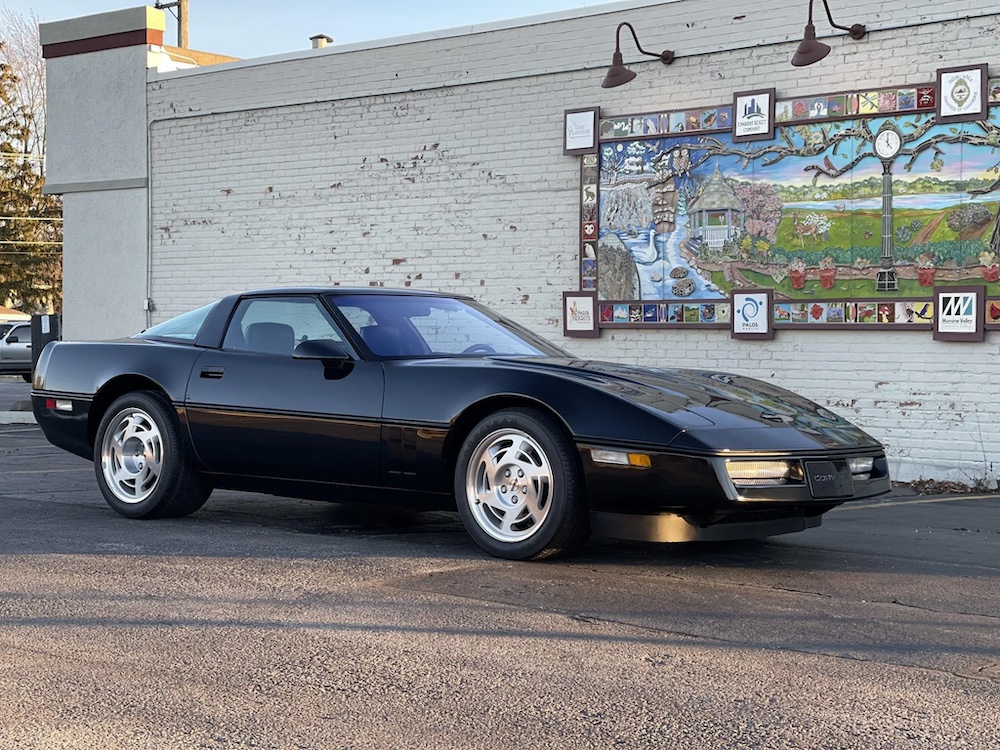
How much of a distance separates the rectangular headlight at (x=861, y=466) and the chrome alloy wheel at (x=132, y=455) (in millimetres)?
3627

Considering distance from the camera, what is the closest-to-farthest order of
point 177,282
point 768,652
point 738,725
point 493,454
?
point 738,725 → point 768,652 → point 493,454 → point 177,282

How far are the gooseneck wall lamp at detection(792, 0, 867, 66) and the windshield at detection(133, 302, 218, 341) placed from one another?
18.4 feet

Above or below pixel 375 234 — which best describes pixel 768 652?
below

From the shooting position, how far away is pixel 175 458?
23.6 ft

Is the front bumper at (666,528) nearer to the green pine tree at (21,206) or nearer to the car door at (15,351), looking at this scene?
the car door at (15,351)

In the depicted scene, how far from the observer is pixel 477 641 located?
4.40 metres

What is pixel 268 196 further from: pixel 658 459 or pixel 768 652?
pixel 768 652

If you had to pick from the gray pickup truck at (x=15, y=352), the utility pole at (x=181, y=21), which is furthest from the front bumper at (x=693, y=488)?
the utility pole at (x=181, y=21)

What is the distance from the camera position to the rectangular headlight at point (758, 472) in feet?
18.1

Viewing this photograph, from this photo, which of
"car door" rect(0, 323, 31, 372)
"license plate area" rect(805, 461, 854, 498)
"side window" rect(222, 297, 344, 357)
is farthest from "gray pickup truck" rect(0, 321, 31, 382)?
"license plate area" rect(805, 461, 854, 498)

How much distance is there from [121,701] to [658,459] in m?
2.58

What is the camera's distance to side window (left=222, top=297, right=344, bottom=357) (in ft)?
22.7

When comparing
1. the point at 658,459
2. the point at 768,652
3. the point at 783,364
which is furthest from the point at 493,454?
the point at 783,364

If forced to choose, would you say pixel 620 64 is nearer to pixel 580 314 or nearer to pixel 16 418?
pixel 580 314
